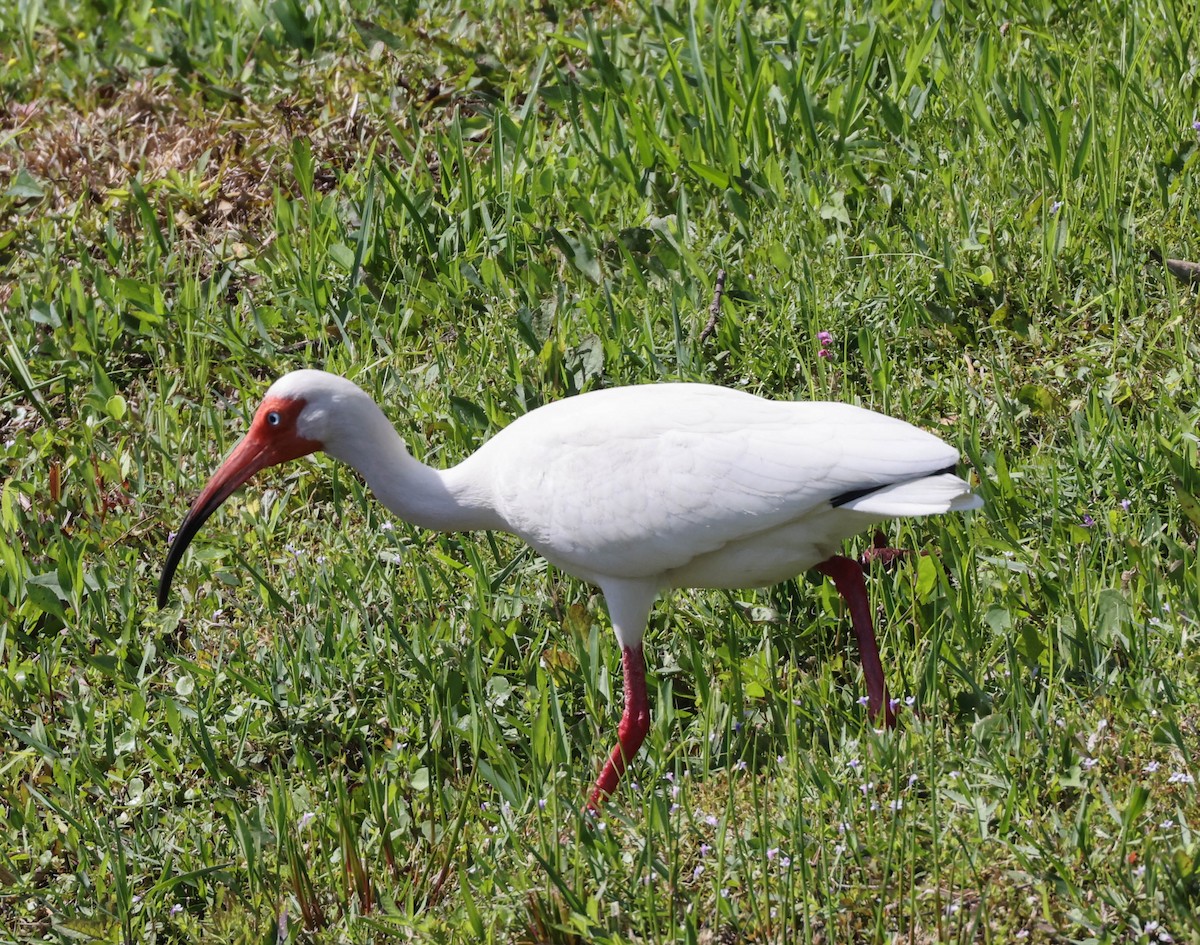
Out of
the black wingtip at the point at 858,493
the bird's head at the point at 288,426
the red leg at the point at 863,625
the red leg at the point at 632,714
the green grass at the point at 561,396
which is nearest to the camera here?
the green grass at the point at 561,396

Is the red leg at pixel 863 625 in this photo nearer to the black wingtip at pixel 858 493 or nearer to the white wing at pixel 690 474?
the white wing at pixel 690 474

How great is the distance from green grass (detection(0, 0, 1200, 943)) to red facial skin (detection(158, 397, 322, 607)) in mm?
333

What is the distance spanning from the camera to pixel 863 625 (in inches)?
155

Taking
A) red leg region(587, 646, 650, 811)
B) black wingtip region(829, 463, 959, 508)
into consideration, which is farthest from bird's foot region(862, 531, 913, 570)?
red leg region(587, 646, 650, 811)

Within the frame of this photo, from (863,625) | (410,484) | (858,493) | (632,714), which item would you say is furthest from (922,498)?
(410,484)

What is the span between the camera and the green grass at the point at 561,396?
11.1ft

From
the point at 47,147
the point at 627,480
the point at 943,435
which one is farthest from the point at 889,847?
the point at 47,147

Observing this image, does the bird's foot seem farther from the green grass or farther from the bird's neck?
the bird's neck

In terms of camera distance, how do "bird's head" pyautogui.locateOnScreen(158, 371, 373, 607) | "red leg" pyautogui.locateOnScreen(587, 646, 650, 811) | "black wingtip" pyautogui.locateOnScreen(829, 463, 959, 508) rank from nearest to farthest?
"black wingtip" pyautogui.locateOnScreen(829, 463, 959, 508) → "red leg" pyautogui.locateOnScreen(587, 646, 650, 811) → "bird's head" pyautogui.locateOnScreen(158, 371, 373, 607)

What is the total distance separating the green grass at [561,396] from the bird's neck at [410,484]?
34cm

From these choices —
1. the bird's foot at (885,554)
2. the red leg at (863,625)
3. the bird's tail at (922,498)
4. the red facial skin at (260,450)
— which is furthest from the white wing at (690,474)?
the red facial skin at (260,450)

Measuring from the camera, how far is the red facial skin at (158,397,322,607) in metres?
4.11

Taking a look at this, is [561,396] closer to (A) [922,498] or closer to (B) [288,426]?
(B) [288,426]

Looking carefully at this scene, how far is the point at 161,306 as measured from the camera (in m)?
5.65
